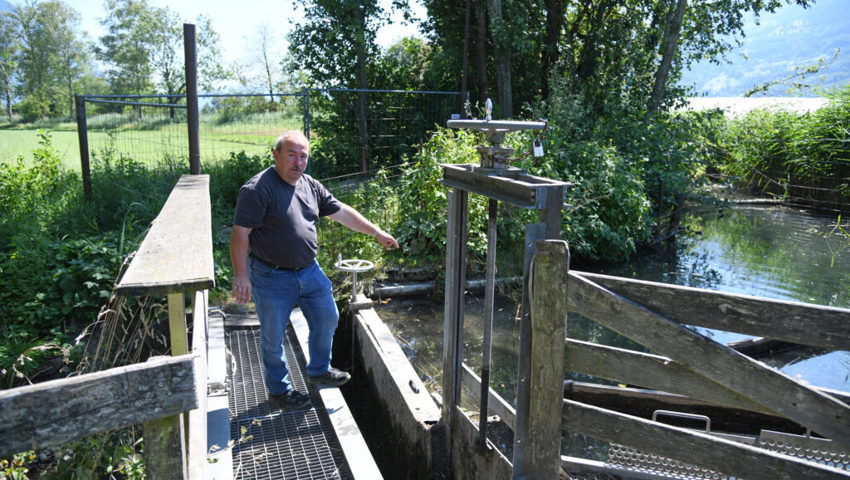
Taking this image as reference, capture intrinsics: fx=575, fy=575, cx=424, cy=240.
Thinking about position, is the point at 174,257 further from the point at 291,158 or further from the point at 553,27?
the point at 553,27

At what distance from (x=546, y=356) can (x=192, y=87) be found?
5.12m

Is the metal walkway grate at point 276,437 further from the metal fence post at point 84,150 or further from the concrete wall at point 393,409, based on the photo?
the metal fence post at point 84,150

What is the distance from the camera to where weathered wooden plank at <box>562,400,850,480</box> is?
206cm

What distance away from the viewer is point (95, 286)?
565 centimetres

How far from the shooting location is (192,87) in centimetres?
607

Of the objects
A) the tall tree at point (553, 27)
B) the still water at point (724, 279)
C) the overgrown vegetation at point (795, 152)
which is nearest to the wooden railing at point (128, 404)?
the still water at point (724, 279)

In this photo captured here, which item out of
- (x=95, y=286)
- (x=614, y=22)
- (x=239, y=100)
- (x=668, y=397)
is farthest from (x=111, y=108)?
(x=614, y=22)

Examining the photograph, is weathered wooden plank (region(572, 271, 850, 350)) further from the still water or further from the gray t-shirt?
the still water

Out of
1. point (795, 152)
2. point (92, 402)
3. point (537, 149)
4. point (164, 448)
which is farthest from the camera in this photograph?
point (795, 152)

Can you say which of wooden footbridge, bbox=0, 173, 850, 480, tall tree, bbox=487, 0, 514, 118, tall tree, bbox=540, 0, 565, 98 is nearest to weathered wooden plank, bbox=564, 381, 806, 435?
wooden footbridge, bbox=0, 173, 850, 480

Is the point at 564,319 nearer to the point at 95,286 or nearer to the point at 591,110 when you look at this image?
the point at 95,286

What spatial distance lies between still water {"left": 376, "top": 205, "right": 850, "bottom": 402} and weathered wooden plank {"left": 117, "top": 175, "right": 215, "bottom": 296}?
8.60ft

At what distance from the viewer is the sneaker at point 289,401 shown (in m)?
4.18

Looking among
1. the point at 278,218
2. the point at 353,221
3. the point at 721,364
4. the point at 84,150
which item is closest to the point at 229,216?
the point at 84,150
